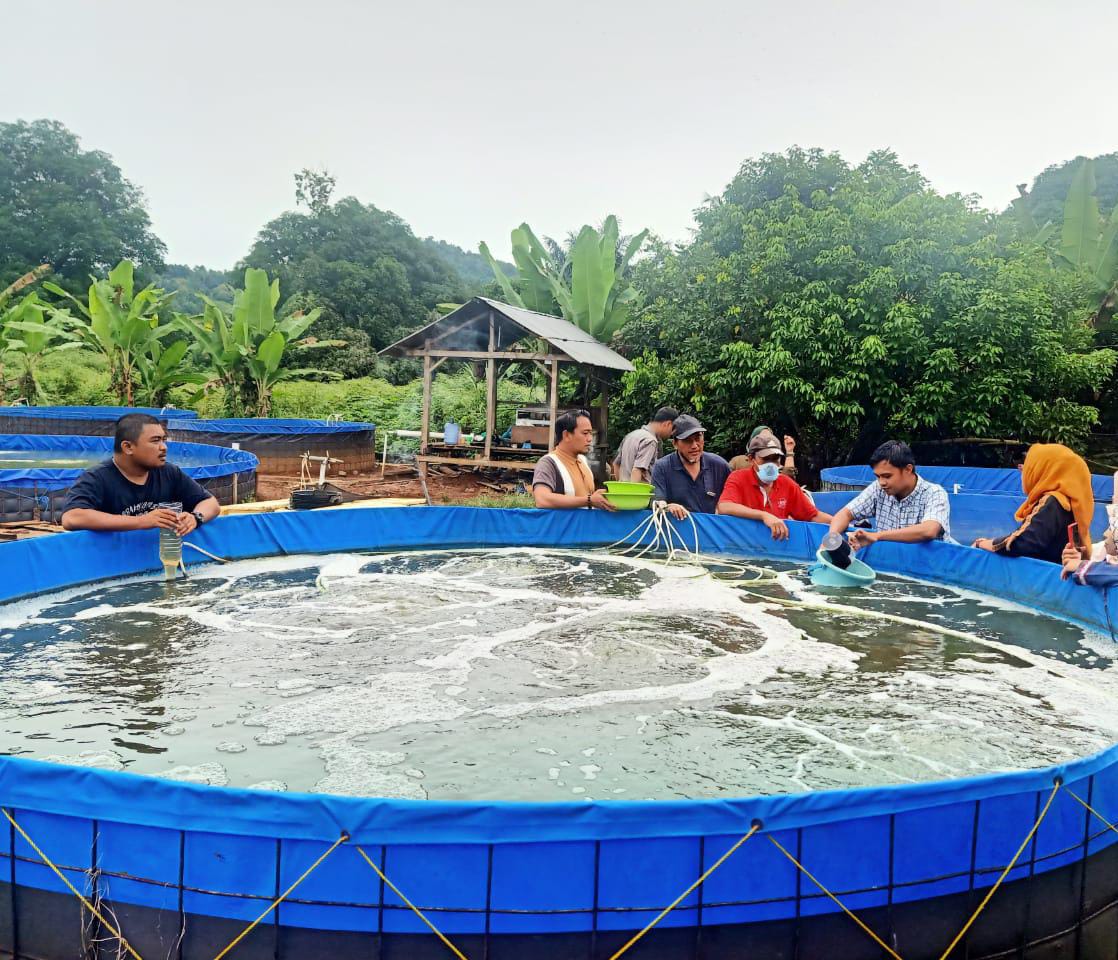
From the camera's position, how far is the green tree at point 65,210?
38250mm

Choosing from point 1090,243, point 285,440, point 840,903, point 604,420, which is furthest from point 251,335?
point 840,903

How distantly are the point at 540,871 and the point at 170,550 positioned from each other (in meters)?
5.14

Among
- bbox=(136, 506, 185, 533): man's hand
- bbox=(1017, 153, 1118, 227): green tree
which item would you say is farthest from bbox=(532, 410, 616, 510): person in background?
bbox=(1017, 153, 1118, 227): green tree

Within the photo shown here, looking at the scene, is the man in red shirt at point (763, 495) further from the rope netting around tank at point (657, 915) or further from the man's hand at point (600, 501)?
the rope netting around tank at point (657, 915)

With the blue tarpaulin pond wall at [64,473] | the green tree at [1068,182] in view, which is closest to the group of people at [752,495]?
the blue tarpaulin pond wall at [64,473]

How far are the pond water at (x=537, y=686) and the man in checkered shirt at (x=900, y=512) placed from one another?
436 millimetres

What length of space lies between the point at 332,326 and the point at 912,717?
97.3 feet

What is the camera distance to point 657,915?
8.36ft

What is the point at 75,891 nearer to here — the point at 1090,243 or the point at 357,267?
the point at 1090,243

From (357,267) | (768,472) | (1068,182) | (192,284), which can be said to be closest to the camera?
(768,472)

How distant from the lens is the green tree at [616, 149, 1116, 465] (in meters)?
12.9

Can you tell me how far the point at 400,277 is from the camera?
116 ft

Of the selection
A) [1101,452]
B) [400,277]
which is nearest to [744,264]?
[1101,452]

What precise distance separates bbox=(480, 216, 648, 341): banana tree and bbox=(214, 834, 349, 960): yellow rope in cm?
1433
